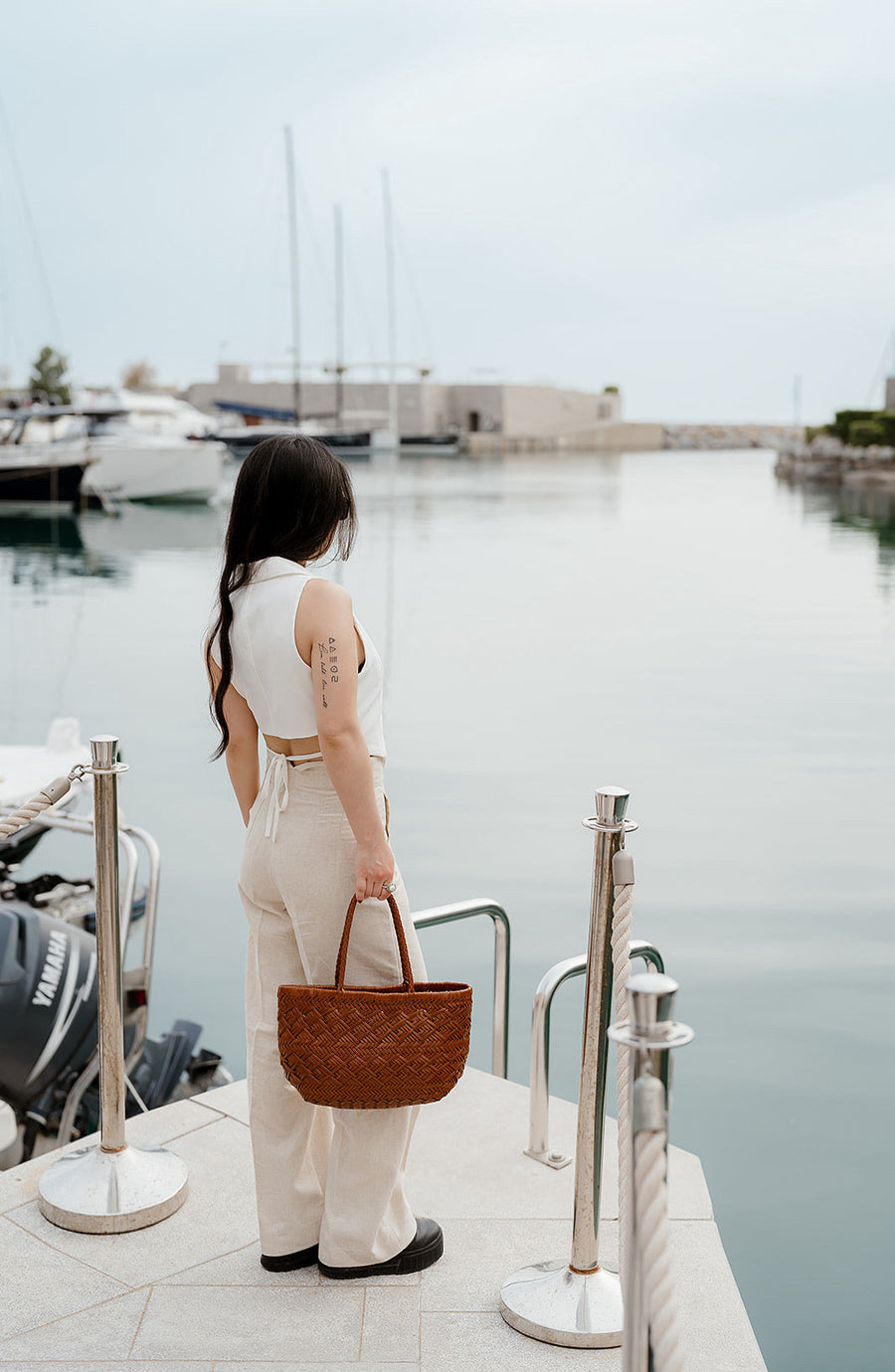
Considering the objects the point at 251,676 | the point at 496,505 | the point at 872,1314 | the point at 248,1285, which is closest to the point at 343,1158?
the point at 248,1285

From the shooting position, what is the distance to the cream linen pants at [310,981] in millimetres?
2352

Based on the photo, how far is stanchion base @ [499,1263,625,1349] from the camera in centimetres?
236

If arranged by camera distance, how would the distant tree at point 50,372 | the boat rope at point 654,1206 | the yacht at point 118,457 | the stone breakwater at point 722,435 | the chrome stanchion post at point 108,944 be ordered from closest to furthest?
1. the boat rope at point 654,1206
2. the chrome stanchion post at point 108,944
3. the yacht at point 118,457
4. the distant tree at point 50,372
5. the stone breakwater at point 722,435

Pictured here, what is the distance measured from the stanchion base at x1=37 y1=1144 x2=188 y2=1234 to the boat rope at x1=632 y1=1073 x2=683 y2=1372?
157cm

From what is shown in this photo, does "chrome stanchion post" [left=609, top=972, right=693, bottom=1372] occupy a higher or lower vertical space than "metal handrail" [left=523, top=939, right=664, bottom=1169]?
higher

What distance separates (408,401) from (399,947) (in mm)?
83064

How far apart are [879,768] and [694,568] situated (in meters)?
15.6

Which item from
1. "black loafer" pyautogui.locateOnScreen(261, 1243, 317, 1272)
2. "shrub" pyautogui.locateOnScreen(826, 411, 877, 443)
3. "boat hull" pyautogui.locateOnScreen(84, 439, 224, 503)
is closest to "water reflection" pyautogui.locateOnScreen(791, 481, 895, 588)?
"shrub" pyautogui.locateOnScreen(826, 411, 877, 443)

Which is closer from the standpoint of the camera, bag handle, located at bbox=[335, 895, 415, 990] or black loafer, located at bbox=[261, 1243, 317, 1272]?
bag handle, located at bbox=[335, 895, 415, 990]

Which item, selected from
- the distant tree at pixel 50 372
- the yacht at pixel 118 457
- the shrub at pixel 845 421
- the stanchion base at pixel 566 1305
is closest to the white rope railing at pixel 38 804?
the stanchion base at pixel 566 1305

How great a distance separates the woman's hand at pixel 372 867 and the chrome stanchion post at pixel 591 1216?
368 millimetres

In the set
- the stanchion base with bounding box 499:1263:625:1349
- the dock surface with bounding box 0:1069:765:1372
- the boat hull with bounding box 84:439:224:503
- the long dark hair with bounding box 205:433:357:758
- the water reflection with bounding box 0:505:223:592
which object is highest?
the boat hull with bounding box 84:439:224:503

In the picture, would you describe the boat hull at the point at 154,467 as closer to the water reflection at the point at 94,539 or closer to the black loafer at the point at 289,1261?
the water reflection at the point at 94,539

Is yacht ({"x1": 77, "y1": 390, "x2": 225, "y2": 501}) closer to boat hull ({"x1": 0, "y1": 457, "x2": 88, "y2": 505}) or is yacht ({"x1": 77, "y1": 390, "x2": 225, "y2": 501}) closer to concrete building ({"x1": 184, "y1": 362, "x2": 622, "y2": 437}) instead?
boat hull ({"x1": 0, "y1": 457, "x2": 88, "y2": 505})
